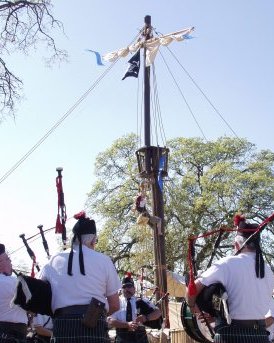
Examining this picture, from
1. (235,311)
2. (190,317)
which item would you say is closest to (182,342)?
(190,317)

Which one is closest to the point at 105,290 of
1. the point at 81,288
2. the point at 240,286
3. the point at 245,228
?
the point at 81,288

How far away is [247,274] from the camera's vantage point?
3.93m

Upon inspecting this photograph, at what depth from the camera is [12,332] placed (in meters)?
4.99

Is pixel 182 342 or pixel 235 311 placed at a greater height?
pixel 235 311

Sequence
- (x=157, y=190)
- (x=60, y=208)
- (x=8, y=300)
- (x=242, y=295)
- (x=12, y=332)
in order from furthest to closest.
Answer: (x=157, y=190) → (x=60, y=208) → (x=12, y=332) → (x=8, y=300) → (x=242, y=295)

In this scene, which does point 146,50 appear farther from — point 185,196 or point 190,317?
point 190,317

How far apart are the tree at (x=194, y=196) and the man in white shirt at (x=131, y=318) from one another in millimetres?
14525

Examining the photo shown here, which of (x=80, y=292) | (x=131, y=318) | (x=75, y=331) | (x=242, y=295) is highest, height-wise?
(x=80, y=292)

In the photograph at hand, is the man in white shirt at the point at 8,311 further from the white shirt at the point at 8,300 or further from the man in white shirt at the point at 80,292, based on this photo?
the man in white shirt at the point at 80,292

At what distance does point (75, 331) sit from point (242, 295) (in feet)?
3.91

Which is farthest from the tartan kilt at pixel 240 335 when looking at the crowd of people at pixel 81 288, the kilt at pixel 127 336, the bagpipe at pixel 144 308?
the bagpipe at pixel 144 308

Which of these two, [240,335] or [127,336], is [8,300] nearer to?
[240,335]

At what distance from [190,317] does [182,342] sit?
17.0 ft

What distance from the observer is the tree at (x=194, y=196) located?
916 inches
